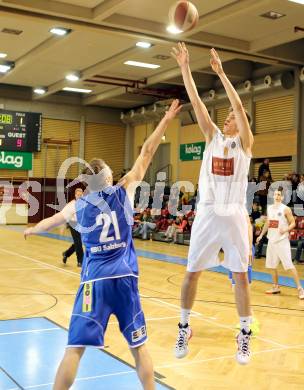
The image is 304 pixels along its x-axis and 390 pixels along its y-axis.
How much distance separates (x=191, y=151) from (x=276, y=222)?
13.6 m

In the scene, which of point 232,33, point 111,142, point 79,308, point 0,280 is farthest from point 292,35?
point 111,142

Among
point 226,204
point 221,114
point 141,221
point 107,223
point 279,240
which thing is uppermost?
point 221,114

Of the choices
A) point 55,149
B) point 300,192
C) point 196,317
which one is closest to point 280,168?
point 300,192

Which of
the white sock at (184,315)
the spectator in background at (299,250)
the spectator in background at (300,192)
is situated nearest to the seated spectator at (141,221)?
the spectator in background at (300,192)

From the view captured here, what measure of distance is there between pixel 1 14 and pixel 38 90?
37.2ft

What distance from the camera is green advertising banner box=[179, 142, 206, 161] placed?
2275 cm

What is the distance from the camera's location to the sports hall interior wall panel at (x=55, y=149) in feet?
87.6

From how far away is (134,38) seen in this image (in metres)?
15.3

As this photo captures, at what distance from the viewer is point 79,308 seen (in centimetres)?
378

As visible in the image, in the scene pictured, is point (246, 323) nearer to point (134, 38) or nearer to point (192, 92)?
point (192, 92)

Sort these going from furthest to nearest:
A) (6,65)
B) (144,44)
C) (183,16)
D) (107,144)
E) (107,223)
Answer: (107,144), (6,65), (144,44), (183,16), (107,223)

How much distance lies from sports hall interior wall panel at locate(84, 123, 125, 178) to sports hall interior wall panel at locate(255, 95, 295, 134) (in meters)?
9.76

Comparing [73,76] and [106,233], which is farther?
[73,76]

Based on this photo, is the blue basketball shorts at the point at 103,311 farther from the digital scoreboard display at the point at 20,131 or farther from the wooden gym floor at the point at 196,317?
the digital scoreboard display at the point at 20,131
